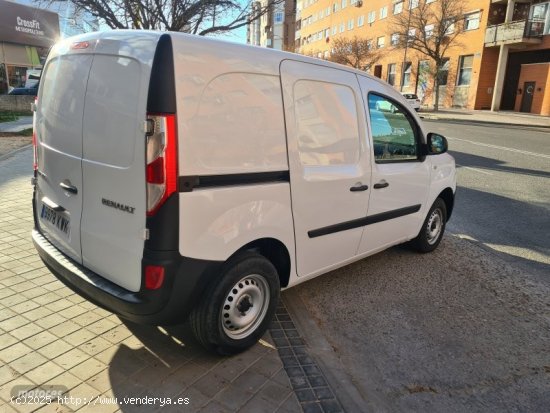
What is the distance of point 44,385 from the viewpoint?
263 centimetres

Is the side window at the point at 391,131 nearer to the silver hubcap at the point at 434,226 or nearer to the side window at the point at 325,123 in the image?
the side window at the point at 325,123

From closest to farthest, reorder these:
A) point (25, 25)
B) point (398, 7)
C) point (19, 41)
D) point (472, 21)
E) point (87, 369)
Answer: point (87, 369) → point (472, 21) → point (19, 41) → point (25, 25) → point (398, 7)

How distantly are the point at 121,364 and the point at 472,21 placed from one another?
4172 centimetres

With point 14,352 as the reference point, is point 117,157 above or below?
above

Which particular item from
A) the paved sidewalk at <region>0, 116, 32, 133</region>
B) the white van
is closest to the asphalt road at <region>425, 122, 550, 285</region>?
the white van

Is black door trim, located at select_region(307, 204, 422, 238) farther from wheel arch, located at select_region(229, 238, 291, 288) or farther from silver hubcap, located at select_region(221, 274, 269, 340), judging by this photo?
silver hubcap, located at select_region(221, 274, 269, 340)

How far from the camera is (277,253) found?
329 cm

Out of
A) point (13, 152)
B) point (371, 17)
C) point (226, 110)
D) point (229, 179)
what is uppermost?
point (371, 17)

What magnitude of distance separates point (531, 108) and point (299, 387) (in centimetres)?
3752

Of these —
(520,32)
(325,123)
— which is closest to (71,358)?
(325,123)

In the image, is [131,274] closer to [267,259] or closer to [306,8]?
[267,259]

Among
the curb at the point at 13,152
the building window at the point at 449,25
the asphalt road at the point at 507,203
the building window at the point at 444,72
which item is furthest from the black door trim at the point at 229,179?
the building window at the point at 444,72

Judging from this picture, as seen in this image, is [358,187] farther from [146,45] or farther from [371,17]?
[371,17]

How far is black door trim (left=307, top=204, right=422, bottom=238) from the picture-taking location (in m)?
3.46
